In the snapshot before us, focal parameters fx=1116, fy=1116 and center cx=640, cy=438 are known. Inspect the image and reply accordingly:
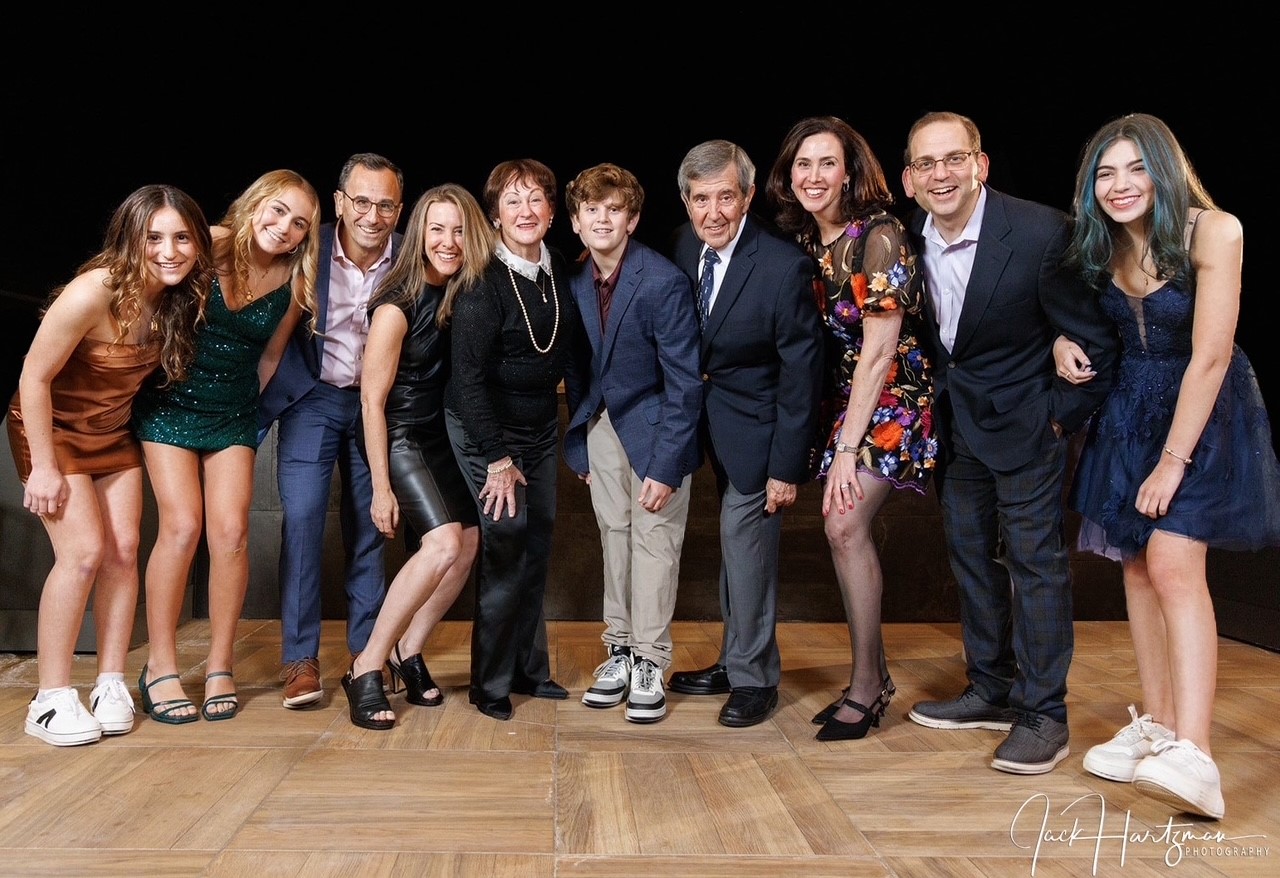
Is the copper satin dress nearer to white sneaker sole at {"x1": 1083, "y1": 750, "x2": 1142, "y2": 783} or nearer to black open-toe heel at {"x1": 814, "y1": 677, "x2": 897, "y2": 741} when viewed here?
black open-toe heel at {"x1": 814, "y1": 677, "x2": 897, "y2": 741}

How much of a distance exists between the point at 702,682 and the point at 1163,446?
140 centimetres

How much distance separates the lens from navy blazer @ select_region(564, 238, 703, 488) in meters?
2.80

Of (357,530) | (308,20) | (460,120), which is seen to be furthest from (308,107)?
(357,530)

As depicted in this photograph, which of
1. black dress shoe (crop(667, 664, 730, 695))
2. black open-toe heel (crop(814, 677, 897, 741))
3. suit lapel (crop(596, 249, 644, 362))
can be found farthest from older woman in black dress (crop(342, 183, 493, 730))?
black open-toe heel (crop(814, 677, 897, 741))

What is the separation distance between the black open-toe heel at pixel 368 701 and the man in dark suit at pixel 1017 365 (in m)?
1.43

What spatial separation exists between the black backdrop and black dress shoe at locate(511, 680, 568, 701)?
283 centimetres

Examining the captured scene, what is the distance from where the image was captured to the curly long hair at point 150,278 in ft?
8.50

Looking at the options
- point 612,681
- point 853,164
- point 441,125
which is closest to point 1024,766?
point 612,681

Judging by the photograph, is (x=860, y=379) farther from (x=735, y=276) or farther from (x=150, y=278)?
(x=150, y=278)

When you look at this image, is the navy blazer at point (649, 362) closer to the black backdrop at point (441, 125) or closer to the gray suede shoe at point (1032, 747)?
the gray suede shoe at point (1032, 747)

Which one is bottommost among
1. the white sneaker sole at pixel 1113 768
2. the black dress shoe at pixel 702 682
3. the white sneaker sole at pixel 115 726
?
the black dress shoe at pixel 702 682

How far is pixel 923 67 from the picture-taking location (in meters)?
5.06

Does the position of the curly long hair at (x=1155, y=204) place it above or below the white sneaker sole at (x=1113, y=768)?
above

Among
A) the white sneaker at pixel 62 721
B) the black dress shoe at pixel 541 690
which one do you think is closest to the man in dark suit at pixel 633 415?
the black dress shoe at pixel 541 690
